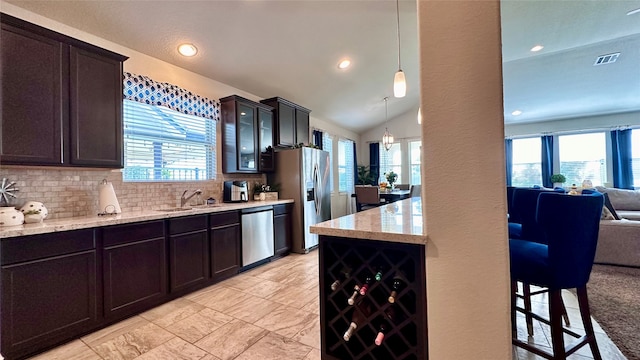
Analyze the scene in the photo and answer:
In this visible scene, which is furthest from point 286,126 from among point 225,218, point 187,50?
point 225,218

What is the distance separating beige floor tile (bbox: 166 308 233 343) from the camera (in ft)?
6.42

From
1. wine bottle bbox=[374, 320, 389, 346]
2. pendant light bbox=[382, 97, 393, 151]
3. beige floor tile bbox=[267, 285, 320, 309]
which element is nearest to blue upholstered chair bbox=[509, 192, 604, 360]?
wine bottle bbox=[374, 320, 389, 346]

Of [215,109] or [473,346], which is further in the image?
[215,109]

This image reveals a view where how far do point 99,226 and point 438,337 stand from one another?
95.1 inches

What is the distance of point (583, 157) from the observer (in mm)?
6488

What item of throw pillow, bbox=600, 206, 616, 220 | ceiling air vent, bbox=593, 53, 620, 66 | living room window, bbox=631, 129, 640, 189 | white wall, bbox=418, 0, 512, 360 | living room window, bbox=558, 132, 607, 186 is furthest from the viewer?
living room window, bbox=558, 132, 607, 186

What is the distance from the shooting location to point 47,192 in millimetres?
2193

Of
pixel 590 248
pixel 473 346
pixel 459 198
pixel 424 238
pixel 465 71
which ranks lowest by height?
pixel 473 346

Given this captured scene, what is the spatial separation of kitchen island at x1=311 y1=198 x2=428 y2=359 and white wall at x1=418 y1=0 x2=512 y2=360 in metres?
0.08

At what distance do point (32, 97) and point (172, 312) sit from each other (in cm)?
199

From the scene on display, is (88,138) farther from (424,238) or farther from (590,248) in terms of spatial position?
(590,248)

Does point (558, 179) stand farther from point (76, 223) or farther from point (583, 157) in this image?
point (76, 223)

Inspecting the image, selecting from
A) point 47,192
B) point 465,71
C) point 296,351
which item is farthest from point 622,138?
point 47,192

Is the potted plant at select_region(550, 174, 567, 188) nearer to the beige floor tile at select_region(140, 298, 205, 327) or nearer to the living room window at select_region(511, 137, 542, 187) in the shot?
the living room window at select_region(511, 137, 542, 187)
